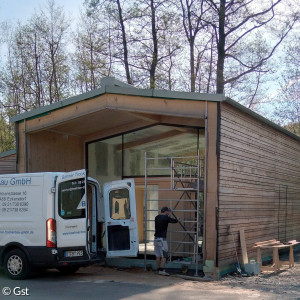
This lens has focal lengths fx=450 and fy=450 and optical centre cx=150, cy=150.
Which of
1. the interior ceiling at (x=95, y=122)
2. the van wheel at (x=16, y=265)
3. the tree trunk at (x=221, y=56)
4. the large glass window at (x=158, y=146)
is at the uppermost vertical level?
the tree trunk at (x=221, y=56)

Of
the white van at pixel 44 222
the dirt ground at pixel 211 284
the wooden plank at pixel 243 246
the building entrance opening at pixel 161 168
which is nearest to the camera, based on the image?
the dirt ground at pixel 211 284

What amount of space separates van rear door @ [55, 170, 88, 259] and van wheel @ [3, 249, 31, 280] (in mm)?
822

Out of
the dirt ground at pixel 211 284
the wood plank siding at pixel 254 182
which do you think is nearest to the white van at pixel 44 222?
the dirt ground at pixel 211 284

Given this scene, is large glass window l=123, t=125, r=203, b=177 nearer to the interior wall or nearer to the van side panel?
the interior wall

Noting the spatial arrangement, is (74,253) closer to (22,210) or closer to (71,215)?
(71,215)

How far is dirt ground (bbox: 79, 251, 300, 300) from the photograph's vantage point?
8.27 metres

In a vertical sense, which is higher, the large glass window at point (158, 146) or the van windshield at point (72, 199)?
the large glass window at point (158, 146)

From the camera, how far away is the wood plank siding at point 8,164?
1330cm

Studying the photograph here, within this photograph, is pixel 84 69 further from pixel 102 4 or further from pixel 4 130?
pixel 4 130

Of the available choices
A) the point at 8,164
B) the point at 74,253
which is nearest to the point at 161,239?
the point at 74,253

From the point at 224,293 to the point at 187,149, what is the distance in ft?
16.2

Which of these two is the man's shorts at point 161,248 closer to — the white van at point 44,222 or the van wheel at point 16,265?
the white van at point 44,222

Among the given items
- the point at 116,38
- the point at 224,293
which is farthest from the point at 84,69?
the point at 224,293

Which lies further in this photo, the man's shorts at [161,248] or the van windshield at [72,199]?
the man's shorts at [161,248]
